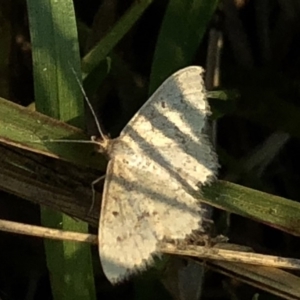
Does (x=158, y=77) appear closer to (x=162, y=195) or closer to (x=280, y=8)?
(x=162, y=195)

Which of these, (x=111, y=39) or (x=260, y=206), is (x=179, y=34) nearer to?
(x=111, y=39)

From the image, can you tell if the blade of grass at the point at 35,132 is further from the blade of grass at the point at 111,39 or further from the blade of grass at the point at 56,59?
the blade of grass at the point at 111,39

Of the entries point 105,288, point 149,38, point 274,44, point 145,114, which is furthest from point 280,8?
point 105,288

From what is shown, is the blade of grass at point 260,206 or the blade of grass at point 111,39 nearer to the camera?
the blade of grass at point 260,206

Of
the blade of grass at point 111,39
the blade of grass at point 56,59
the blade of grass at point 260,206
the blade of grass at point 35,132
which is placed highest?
the blade of grass at point 111,39

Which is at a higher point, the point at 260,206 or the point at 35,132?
the point at 35,132

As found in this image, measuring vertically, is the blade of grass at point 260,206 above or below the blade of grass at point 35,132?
below

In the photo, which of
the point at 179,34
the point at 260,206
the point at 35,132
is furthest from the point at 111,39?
the point at 260,206

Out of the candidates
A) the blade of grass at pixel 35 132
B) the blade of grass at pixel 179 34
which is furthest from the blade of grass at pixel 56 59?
the blade of grass at pixel 179 34
